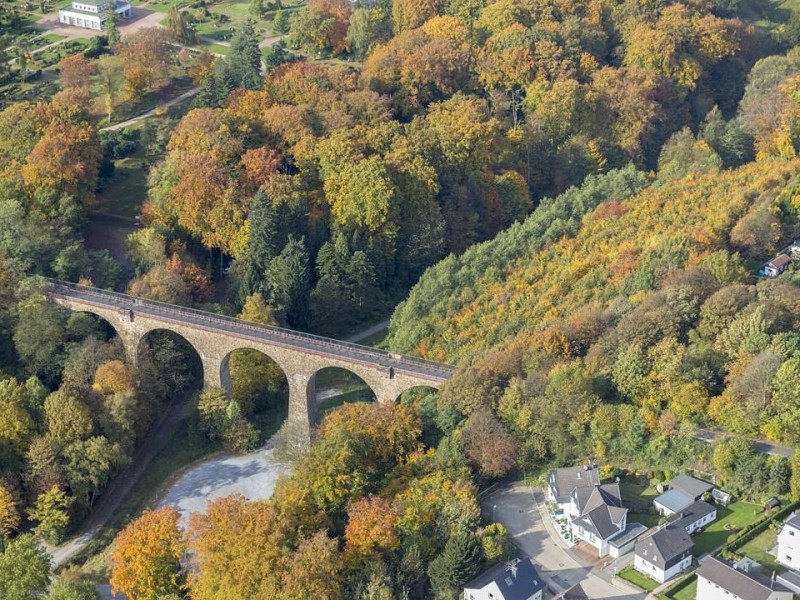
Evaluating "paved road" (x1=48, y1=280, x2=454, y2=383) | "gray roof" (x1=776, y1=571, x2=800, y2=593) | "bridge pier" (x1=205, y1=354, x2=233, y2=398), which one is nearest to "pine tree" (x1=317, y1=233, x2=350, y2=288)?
"paved road" (x1=48, y1=280, x2=454, y2=383)

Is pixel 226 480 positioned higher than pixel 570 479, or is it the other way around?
Answer: pixel 570 479

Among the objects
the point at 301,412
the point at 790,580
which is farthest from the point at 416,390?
the point at 790,580

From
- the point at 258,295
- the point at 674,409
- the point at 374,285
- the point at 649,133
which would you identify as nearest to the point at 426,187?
the point at 374,285

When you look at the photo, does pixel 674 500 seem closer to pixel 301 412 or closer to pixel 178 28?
pixel 301 412

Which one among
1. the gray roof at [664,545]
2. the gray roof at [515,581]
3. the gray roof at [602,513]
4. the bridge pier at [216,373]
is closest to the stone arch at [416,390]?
the bridge pier at [216,373]

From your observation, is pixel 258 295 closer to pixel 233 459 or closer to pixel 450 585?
pixel 233 459

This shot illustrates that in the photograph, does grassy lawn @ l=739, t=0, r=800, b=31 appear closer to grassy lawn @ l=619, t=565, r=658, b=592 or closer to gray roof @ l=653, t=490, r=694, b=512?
gray roof @ l=653, t=490, r=694, b=512
